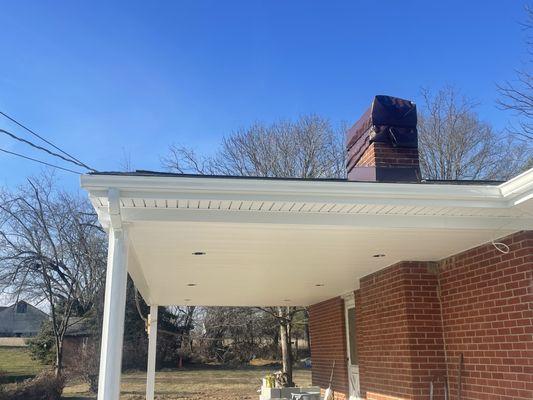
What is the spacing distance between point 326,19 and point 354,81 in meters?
4.70

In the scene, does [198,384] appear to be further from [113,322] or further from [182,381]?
[113,322]

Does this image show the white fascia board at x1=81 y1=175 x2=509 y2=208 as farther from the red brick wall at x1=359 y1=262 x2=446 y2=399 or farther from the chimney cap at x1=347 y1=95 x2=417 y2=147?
the chimney cap at x1=347 y1=95 x2=417 y2=147

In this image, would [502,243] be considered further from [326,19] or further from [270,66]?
[270,66]

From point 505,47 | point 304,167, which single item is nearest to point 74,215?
point 304,167

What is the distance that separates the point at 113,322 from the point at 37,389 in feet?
46.2

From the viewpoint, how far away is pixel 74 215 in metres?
22.0

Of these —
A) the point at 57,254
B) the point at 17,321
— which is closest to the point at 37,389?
the point at 57,254

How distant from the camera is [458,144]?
20.7 metres

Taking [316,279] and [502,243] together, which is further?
[316,279]

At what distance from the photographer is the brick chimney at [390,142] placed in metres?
6.72

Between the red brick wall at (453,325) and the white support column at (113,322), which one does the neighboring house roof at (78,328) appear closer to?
the red brick wall at (453,325)

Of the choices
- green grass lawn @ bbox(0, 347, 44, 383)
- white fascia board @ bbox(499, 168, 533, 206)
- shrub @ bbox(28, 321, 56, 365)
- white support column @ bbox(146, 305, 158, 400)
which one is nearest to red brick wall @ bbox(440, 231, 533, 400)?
white fascia board @ bbox(499, 168, 533, 206)

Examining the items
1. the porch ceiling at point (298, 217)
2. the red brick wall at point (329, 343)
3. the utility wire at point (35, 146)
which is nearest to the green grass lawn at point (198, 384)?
the red brick wall at point (329, 343)

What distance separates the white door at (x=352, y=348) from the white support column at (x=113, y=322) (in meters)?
6.43
